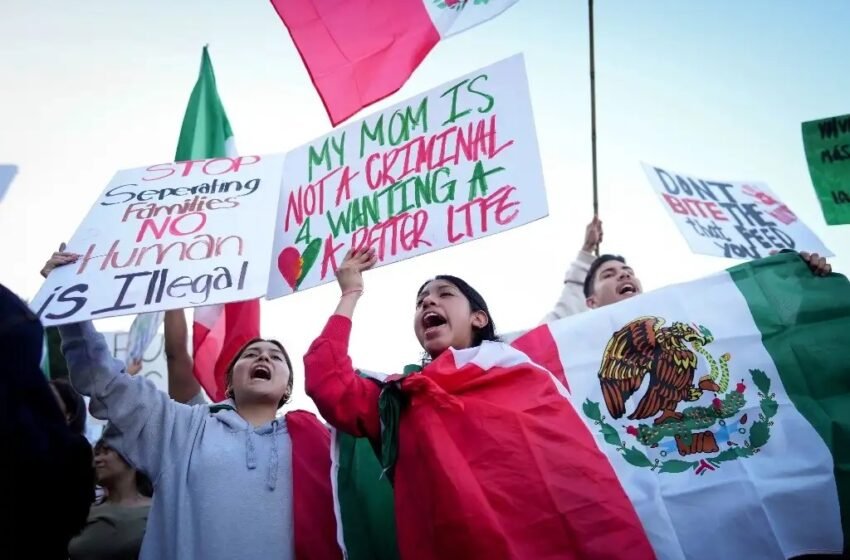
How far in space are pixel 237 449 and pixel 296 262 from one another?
87 cm

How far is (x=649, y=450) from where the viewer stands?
2.43 metres

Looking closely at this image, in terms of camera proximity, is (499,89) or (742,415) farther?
(499,89)

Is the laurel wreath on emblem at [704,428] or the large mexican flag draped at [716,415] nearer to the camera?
the large mexican flag draped at [716,415]

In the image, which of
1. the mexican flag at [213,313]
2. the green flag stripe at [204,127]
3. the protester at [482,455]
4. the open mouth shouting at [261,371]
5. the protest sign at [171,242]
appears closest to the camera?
the protester at [482,455]

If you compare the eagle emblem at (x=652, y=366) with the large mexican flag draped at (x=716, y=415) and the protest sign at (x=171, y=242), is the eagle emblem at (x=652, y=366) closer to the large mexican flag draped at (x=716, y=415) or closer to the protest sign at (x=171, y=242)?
the large mexican flag draped at (x=716, y=415)

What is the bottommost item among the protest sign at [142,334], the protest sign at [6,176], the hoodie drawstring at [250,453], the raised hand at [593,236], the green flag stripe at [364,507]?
the green flag stripe at [364,507]

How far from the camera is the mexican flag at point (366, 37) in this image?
11.2 feet

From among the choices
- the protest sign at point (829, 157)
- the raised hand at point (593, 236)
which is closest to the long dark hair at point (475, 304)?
the raised hand at point (593, 236)

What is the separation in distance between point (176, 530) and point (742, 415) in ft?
6.64

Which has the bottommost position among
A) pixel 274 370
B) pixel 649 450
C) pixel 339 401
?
pixel 649 450

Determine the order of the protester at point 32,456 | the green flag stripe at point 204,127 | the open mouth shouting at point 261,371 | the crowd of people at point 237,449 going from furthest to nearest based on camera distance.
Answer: the green flag stripe at point 204,127 → the open mouth shouting at point 261,371 → the crowd of people at point 237,449 → the protester at point 32,456

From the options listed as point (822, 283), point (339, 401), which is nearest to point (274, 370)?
point (339, 401)

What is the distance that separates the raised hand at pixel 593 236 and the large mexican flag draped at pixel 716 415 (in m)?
1.54

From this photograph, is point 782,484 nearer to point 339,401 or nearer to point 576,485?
point 576,485
